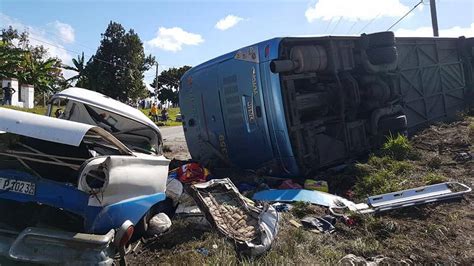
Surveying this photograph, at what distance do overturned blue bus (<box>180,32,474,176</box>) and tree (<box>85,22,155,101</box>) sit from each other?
91.4 feet

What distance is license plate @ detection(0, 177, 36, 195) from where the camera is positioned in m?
2.77

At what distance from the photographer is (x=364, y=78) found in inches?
257

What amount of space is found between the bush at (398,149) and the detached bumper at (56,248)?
196 inches

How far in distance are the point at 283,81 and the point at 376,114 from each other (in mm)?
2107

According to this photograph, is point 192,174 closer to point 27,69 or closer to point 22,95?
point 22,95

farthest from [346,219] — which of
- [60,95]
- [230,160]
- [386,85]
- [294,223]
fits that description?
[386,85]

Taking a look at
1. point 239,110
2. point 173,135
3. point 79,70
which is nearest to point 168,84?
point 79,70

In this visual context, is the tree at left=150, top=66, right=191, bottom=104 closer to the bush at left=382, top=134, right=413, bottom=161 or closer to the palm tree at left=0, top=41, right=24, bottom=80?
the palm tree at left=0, top=41, right=24, bottom=80

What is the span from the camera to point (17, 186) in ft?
9.21

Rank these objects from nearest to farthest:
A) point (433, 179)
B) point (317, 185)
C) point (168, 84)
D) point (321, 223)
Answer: point (321, 223) < point (433, 179) < point (317, 185) < point (168, 84)

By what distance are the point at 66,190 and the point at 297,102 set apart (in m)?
3.67

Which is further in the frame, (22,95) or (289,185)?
(22,95)

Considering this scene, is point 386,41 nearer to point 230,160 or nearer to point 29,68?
point 230,160

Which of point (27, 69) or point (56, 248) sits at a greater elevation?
point (27, 69)
